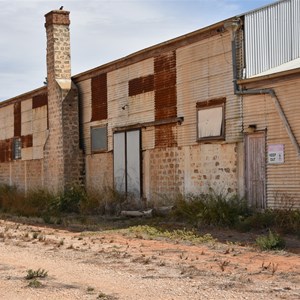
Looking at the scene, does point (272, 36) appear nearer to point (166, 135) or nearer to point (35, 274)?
point (166, 135)

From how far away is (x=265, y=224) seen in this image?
1462 cm

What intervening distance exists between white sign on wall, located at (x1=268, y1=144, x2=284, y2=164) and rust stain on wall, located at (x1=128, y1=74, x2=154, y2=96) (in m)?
5.78

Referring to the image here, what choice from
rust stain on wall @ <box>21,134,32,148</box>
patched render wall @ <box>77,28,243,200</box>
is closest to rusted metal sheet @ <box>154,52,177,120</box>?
patched render wall @ <box>77,28,243,200</box>

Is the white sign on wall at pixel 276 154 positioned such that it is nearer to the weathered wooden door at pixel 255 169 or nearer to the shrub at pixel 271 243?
the weathered wooden door at pixel 255 169

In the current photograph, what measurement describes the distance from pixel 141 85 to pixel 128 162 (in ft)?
8.55

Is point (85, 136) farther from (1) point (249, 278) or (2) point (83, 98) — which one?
(1) point (249, 278)

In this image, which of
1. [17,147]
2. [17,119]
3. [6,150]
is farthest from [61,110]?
[6,150]

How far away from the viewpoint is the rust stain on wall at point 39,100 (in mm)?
26203

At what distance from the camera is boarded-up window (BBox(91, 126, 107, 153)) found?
22.5 meters

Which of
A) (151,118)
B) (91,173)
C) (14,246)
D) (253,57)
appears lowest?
(14,246)

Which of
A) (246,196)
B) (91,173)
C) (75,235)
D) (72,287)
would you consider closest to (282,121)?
(246,196)

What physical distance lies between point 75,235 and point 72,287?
6.61m

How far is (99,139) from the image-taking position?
22781 millimetres

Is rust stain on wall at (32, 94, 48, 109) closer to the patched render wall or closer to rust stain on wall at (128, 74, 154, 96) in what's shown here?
the patched render wall
